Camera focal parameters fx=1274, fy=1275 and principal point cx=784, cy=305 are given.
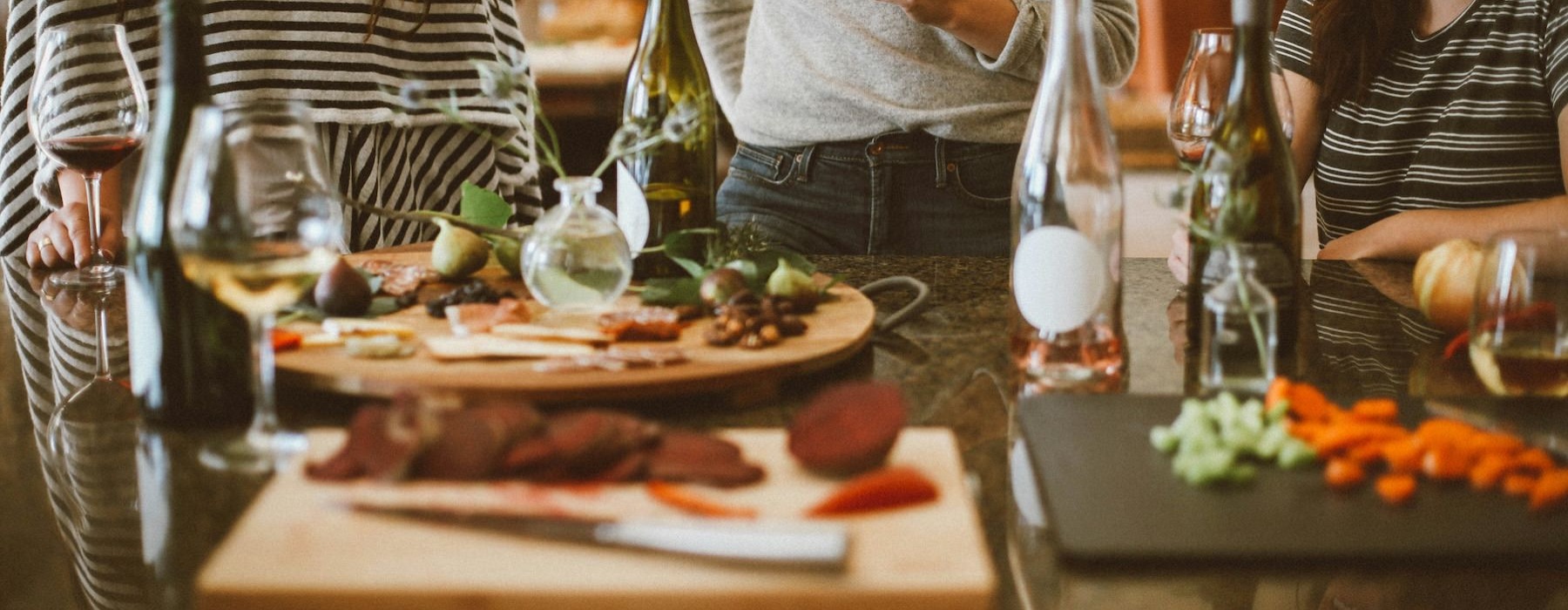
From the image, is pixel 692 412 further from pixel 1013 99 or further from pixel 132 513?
pixel 1013 99

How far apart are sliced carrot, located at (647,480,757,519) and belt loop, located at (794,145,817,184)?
1257 millimetres

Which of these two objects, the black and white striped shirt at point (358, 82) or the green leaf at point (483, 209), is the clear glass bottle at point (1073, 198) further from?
the black and white striped shirt at point (358, 82)

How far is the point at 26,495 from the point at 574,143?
11.6 ft

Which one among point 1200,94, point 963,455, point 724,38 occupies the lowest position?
point 963,455

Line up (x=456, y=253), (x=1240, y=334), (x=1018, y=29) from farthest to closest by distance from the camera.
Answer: (x=1018, y=29)
(x=456, y=253)
(x=1240, y=334)

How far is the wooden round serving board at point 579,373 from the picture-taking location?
87cm

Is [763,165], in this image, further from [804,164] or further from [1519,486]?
[1519,486]

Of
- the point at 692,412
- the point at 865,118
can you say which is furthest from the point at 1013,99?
the point at 692,412

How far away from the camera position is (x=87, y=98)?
1181 millimetres

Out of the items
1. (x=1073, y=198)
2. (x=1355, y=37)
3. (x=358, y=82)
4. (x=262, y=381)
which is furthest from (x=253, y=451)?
(x=1355, y=37)

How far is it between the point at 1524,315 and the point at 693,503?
1.96 ft

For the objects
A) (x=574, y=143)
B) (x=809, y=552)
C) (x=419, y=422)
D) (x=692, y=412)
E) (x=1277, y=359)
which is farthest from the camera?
(x=574, y=143)

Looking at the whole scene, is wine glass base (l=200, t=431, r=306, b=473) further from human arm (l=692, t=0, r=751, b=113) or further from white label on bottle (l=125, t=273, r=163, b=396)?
human arm (l=692, t=0, r=751, b=113)

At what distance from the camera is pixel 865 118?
6.01ft
